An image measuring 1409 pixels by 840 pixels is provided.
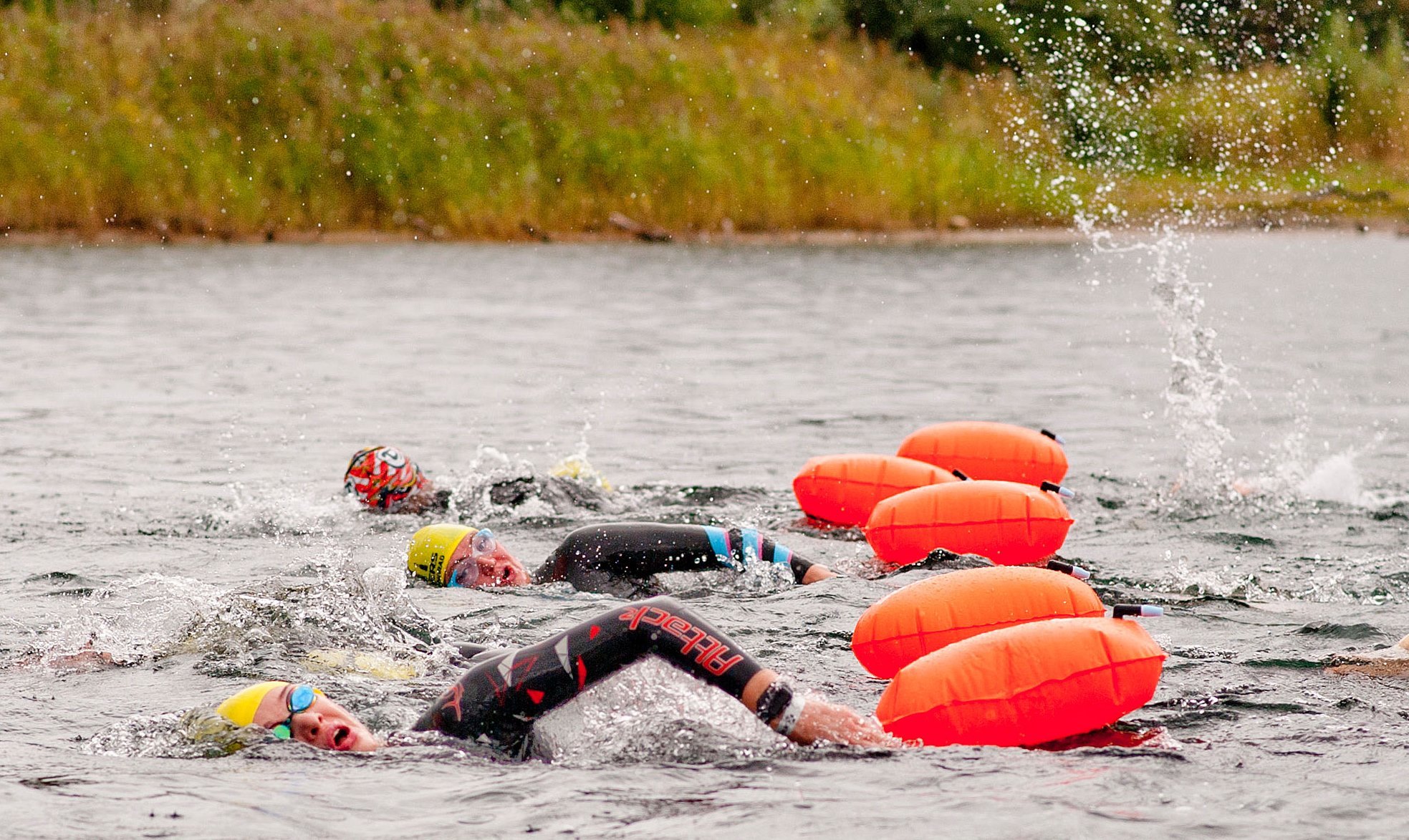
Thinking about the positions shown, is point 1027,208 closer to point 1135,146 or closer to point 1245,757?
point 1135,146

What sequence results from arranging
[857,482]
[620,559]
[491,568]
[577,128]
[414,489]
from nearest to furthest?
[620,559], [491,568], [857,482], [414,489], [577,128]

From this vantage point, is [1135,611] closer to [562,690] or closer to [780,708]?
[780,708]

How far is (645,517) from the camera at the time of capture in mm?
11062

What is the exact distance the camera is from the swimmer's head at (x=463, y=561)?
29.6 ft

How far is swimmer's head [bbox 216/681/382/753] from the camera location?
616 cm

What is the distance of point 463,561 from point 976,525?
2.76 m

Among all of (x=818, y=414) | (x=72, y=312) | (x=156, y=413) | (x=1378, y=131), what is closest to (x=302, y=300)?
(x=72, y=312)

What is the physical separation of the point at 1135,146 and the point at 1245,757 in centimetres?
3420

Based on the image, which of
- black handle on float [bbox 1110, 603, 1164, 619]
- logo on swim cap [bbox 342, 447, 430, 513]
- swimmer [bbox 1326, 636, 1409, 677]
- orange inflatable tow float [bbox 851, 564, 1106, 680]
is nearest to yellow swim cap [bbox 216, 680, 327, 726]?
orange inflatable tow float [bbox 851, 564, 1106, 680]

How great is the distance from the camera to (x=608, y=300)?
86.8 feet

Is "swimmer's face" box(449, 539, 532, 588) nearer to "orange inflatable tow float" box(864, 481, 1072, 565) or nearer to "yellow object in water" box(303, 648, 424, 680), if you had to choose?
"yellow object in water" box(303, 648, 424, 680)

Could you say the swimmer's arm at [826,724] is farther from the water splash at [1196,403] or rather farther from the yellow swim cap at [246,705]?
the water splash at [1196,403]

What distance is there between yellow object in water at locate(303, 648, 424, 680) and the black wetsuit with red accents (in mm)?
997

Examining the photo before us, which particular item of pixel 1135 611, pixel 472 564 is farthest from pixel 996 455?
pixel 1135 611
